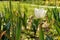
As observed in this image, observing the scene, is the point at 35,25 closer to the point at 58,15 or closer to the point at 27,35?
the point at 27,35

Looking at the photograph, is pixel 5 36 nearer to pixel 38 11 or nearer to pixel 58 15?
pixel 38 11

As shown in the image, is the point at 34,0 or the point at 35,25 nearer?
the point at 35,25

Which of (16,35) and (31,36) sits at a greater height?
(16,35)

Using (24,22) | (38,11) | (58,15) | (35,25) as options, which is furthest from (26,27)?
(38,11)

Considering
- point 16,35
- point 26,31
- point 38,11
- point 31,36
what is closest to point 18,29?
point 16,35

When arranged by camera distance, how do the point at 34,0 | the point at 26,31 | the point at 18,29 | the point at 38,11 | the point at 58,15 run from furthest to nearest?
the point at 34,0 < the point at 58,15 < the point at 26,31 < the point at 38,11 < the point at 18,29

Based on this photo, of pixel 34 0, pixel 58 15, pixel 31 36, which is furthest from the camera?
pixel 34 0

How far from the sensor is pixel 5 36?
127 centimetres

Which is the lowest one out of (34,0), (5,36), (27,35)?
(34,0)

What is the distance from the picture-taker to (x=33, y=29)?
2021 mm

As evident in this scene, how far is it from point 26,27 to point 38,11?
0.67m

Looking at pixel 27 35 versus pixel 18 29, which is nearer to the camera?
pixel 18 29

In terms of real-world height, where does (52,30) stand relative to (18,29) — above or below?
below

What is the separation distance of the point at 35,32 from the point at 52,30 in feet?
0.56
